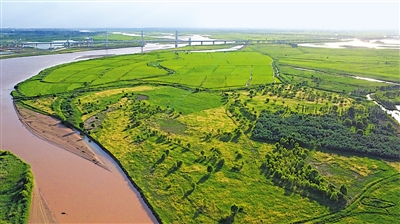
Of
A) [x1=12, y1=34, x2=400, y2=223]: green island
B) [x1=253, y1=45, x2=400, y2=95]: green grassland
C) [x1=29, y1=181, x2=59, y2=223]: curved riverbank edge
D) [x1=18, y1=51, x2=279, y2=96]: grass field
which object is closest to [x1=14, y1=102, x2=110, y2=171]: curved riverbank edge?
[x1=12, y1=34, x2=400, y2=223]: green island

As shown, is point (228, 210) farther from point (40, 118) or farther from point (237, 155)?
point (40, 118)

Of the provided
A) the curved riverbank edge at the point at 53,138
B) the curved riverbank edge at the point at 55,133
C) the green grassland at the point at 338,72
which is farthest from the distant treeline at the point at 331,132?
the green grassland at the point at 338,72

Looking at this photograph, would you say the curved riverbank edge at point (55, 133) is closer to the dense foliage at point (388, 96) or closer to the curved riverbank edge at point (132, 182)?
the curved riverbank edge at point (132, 182)

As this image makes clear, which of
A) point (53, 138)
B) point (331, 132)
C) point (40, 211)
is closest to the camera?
point (40, 211)

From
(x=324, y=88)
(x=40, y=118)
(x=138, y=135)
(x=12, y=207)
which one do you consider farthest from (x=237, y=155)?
(x=324, y=88)

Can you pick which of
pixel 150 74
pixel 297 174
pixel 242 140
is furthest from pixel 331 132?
pixel 150 74

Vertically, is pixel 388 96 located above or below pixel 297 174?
above

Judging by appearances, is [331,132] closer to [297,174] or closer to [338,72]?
[297,174]
